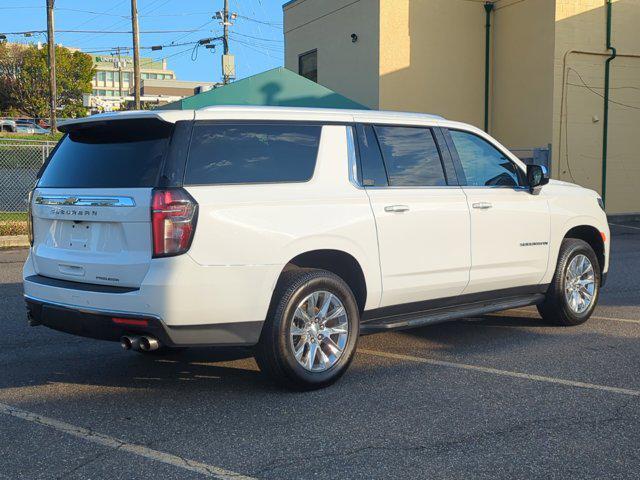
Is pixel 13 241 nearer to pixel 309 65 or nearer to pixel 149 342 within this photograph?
pixel 149 342

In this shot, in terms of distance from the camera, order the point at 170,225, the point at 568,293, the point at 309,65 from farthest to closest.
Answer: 1. the point at 309,65
2. the point at 568,293
3. the point at 170,225

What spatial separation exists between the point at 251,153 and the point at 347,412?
1802 mm

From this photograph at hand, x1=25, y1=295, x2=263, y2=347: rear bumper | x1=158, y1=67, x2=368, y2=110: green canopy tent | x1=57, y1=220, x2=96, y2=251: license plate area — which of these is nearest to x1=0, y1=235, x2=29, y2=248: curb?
x1=158, y1=67, x2=368, y2=110: green canopy tent

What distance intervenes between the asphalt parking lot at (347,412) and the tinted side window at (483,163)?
1429mm

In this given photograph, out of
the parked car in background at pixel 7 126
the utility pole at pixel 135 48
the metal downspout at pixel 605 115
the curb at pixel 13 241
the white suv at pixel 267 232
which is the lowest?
the curb at pixel 13 241

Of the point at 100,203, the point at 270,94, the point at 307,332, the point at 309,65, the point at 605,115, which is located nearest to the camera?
the point at 100,203

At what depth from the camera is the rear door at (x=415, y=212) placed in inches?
223

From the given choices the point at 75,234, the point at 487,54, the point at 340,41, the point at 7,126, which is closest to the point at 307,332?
the point at 75,234

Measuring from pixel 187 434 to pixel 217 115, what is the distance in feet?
6.67

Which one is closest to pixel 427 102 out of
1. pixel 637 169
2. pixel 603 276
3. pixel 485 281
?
pixel 637 169

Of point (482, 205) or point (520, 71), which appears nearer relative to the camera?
point (482, 205)

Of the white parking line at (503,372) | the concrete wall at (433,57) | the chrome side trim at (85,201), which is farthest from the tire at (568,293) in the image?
the concrete wall at (433,57)

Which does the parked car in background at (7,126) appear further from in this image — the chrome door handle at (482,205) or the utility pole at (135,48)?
the chrome door handle at (482,205)

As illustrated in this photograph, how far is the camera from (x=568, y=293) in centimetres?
728
